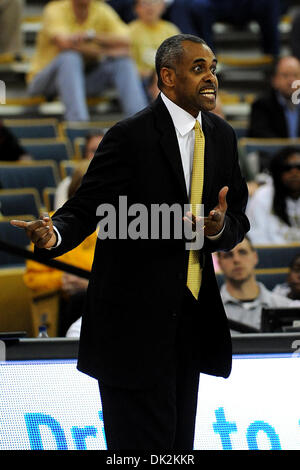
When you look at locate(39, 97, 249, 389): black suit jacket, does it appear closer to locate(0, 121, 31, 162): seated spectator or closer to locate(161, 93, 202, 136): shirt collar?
locate(161, 93, 202, 136): shirt collar

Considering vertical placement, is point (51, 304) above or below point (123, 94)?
below

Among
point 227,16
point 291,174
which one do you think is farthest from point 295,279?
point 227,16

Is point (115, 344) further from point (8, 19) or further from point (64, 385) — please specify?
point (8, 19)

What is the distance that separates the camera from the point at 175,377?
211cm

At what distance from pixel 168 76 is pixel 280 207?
3.13 metres

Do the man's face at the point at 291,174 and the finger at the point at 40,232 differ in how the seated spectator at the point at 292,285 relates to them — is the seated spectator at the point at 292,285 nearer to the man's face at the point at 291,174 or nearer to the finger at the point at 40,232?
the man's face at the point at 291,174

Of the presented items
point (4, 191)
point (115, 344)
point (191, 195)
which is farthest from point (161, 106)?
point (4, 191)

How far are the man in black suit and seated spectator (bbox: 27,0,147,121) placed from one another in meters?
4.71

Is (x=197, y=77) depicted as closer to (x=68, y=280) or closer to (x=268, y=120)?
(x=68, y=280)

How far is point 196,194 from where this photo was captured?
2.11m

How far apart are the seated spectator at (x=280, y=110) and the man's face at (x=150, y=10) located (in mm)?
1072

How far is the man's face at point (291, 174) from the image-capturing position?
17.0ft
